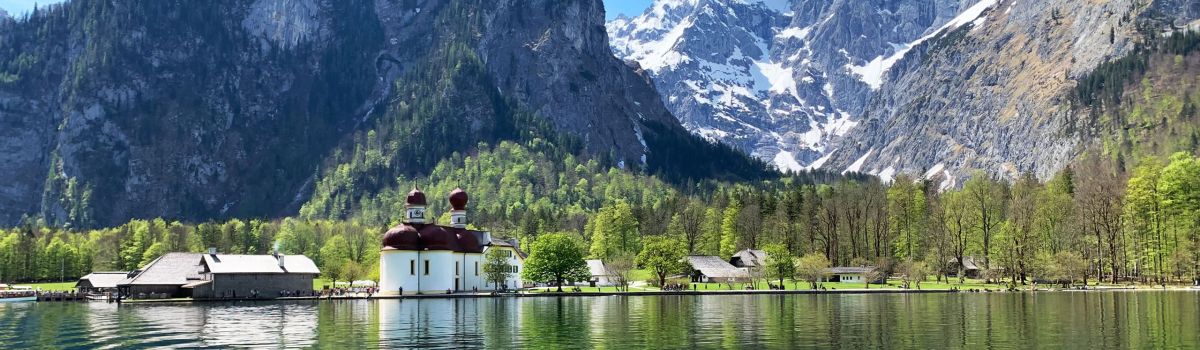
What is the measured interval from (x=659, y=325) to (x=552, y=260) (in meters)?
68.8

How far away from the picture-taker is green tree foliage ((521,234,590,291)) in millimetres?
141500

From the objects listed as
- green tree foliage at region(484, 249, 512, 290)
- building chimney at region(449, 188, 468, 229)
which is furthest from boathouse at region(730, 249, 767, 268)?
building chimney at region(449, 188, 468, 229)

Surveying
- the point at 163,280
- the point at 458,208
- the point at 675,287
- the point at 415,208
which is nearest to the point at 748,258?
the point at 675,287

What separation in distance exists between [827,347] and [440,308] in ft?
178

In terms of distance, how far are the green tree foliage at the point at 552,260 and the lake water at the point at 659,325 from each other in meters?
34.2

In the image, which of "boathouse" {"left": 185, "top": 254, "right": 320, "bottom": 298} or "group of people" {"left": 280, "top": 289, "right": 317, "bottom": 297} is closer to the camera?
"boathouse" {"left": 185, "top": 254, "right": 320, "bottom": 298}

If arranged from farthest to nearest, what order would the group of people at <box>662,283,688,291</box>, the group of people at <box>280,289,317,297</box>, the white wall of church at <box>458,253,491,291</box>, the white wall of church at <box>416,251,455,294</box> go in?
the white wall of church at <box>458,253,491,291</box>, the group of people at <box>662,283,688,291</box>, the white wall of church at <box>416,251,455,294</box>, the group of people at <box>280,289,317,297</box>

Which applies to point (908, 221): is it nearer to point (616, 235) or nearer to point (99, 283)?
point (616, 235)

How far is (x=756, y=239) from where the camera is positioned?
17600 centimetres

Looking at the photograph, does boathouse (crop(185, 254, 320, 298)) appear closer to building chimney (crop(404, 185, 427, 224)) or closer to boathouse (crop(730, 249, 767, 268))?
building chimney (crop(404, 185, 427, 224))

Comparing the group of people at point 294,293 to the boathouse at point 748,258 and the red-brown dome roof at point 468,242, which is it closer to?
the red-brown dome roof at point 468,242

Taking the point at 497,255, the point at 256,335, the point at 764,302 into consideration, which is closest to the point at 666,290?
the point at 497,255

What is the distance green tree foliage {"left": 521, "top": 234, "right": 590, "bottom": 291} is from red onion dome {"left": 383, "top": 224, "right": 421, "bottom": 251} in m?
14.7

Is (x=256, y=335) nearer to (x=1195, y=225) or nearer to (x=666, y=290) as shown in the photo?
(x=666, y=290)
